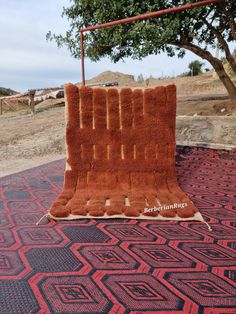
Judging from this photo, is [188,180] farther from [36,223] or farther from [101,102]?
[36,223]

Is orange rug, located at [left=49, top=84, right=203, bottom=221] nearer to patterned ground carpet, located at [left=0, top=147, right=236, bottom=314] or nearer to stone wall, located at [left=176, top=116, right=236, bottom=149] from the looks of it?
patterned ground carpet, located at [left=0, top=147, right=236, bottom=314]

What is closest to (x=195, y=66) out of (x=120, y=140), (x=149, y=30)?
(x=149, y=30)

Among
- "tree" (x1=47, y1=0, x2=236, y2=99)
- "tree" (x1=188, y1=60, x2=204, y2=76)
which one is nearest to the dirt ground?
"tree" (x1=47, y1=0, x2=236, y2=99)

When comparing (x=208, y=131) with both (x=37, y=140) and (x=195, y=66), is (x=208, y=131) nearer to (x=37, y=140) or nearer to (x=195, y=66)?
(x=37, y=140)

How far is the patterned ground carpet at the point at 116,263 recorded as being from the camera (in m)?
1.64

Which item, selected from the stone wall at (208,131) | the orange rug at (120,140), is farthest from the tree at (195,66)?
the orange rug at (120,140)

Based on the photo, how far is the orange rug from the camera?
3527 millimetres

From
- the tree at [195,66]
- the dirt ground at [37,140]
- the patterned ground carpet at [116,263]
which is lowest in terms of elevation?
the patterned ground carpet at [116,263]

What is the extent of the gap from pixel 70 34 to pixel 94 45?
2.42 ft

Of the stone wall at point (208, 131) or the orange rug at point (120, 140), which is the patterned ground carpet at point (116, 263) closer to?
the orange rug at point (120, 140)

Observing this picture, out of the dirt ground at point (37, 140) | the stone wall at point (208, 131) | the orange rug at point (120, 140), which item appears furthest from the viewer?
the stone wall at point (208, 131)

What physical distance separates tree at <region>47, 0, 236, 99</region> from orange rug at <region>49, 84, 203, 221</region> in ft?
11.9

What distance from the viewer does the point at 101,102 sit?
3.57m

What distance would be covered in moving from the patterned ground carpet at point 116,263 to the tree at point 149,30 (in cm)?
474
